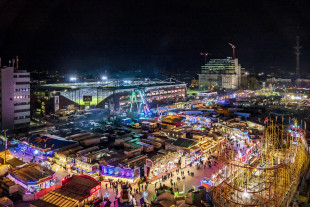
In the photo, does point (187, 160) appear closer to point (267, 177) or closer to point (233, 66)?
point (267, 177)

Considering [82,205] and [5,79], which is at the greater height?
[5,79]

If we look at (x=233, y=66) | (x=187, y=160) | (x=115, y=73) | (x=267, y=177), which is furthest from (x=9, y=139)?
(x=115, y=73)

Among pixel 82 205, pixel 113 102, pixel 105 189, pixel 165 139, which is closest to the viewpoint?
pixel 82 205

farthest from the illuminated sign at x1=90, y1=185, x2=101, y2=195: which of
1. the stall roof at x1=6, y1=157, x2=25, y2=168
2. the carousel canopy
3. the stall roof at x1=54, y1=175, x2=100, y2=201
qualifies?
the carousel canopy

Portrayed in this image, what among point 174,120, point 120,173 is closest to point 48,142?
point 120,173

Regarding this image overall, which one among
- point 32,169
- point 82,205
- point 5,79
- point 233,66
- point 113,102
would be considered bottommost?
point 82,205

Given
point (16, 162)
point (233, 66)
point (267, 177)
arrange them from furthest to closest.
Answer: point (233, 66) → point (16, 162) → point (267, 177)

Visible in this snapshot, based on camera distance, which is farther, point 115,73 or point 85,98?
point 115,73
